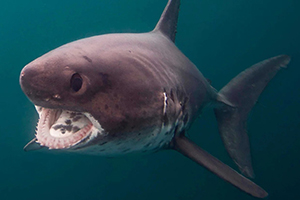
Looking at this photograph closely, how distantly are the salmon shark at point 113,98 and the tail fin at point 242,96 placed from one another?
1.62 meters

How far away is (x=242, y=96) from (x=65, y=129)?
14.8ft

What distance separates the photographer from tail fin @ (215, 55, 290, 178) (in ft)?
16.5

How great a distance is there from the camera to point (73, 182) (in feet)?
38.4

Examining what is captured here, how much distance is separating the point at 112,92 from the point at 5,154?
15.3m

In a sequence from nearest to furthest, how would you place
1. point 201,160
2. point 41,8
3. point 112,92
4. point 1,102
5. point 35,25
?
point 112,92 < point 201,160 < point 1,102 < point 35,25 < point 41,8

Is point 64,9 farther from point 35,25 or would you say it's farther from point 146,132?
point 146,132

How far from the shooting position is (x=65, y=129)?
1924 millimetres

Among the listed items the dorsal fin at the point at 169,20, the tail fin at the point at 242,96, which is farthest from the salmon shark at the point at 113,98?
the tail fin at the point at 242,96

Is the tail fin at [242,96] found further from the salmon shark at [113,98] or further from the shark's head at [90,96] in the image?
the shark's head at [90,96]

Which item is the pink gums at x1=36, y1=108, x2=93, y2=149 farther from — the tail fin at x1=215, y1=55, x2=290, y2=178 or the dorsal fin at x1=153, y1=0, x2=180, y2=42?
the tail fin at x1=215, y1=55, x2=290, y2=178

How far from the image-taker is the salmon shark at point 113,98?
1764mm

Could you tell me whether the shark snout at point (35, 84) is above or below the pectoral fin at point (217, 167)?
above

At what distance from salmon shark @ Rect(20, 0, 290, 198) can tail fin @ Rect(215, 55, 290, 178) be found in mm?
1616

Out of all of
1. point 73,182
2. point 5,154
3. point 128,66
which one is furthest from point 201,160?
point 5,154
